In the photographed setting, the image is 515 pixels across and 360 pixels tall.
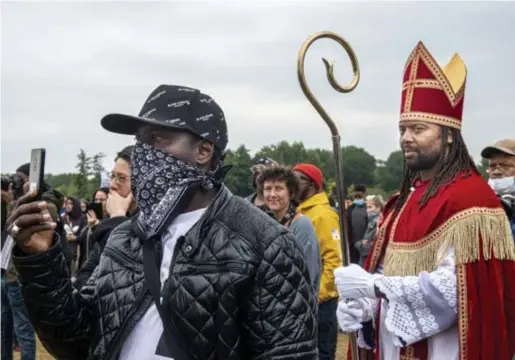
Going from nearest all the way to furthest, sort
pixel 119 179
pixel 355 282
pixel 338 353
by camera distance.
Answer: pixel 355 282
pixel 119 179
pixel 338 353

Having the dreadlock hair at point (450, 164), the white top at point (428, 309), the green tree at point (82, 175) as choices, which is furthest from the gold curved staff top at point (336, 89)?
the green tree at point (82, 175)

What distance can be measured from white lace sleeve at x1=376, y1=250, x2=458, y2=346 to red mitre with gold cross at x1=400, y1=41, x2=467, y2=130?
0.73m

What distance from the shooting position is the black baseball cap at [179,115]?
8.10 ft

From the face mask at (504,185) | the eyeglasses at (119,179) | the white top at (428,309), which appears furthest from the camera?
the face mask at (504,185)

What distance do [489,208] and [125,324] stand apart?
77.0 inches

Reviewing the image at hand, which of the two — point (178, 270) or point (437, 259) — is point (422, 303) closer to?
point (437, 259)

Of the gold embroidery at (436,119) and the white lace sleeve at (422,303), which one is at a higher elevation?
the gold embroidery at (436,119)

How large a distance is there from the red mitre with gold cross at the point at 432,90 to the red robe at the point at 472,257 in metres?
0.35

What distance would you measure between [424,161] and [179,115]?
1623 mm

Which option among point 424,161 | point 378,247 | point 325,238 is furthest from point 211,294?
point 325,238

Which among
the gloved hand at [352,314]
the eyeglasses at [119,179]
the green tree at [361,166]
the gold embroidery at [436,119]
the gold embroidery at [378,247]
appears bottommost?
the gloved hand at [352,314]

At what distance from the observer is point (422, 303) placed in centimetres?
341

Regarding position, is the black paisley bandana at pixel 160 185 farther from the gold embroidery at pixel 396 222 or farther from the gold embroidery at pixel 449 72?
the gold embroidery at pixel 449 72

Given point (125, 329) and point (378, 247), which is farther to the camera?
point (378, 247)
